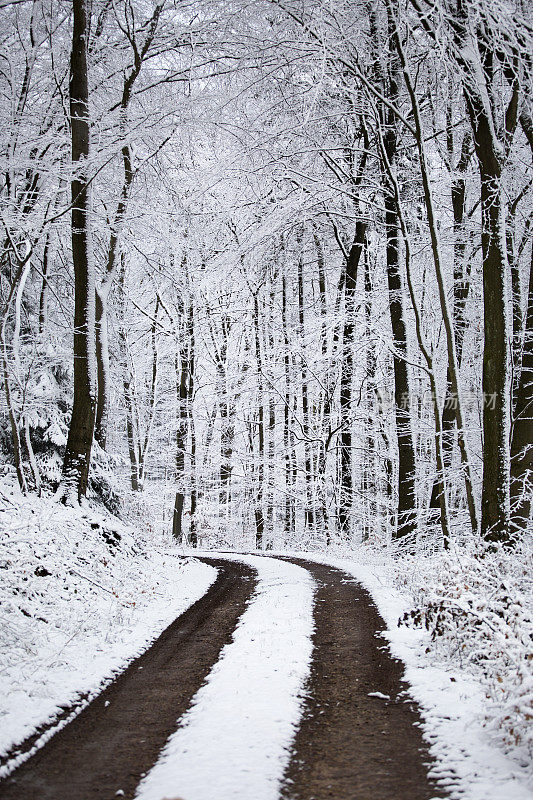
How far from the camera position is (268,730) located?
4398 millimetres

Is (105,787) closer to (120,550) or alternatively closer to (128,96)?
(120,550)

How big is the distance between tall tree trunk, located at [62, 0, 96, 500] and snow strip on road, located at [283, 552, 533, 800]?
6.73 metres

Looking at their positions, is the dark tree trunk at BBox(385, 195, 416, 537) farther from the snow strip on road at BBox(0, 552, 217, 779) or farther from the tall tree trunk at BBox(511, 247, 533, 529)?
the snow strip on road at BBox(0, 552, 217, 779)

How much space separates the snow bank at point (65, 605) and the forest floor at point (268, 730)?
34cm

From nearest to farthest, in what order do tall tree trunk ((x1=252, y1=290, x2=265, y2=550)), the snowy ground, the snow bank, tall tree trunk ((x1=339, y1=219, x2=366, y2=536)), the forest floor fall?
the forest floor < the snowy ground < the snow bank < tall tree trunk ((x1=339, y1=219, x2=366, y2=536)) < tall tree trunk ((x1=252, y1=290, x2=265, y2=550))

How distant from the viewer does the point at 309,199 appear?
13.5 m

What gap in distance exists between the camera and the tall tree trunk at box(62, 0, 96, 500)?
10.7 meters

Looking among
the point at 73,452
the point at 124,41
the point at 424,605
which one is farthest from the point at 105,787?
the point at 124,41

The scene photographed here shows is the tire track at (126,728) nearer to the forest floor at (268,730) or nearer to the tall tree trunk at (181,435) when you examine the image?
the forest floor at (268,730)

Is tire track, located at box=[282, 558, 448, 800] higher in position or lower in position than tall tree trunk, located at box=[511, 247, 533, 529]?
lower

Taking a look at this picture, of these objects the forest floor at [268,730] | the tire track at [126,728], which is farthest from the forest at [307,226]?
the tire track at [126,728]

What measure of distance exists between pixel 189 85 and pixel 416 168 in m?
5.88

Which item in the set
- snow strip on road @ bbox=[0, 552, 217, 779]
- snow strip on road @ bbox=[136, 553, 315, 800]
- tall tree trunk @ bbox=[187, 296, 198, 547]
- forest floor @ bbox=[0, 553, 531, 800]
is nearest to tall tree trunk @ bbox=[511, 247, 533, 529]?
forest floor @ bbox=[0, 553, 531, 800]

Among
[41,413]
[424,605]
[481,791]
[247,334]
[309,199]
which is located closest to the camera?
[481,791]
